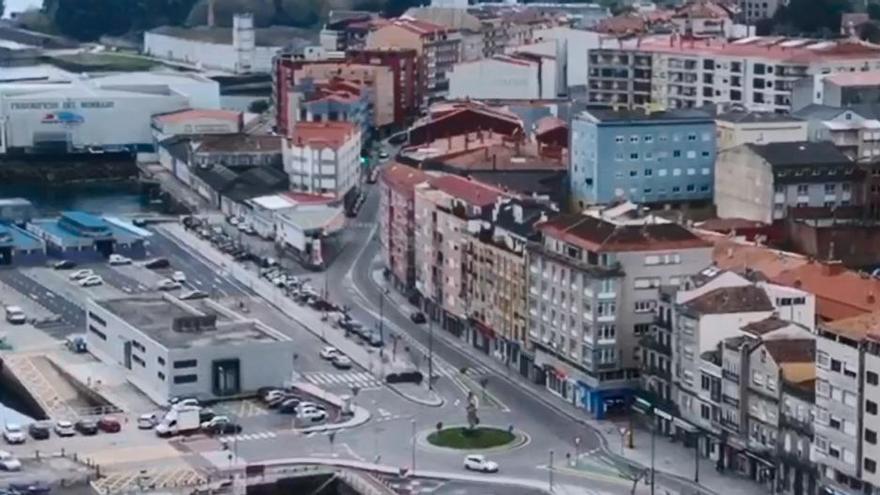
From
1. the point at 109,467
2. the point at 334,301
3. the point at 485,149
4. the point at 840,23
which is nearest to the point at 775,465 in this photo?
the point at 109,467

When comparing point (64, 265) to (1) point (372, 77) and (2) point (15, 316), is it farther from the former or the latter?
(1) point (372, 77)

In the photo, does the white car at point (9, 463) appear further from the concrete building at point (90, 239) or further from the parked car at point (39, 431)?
the concrete building at point (90, 239)

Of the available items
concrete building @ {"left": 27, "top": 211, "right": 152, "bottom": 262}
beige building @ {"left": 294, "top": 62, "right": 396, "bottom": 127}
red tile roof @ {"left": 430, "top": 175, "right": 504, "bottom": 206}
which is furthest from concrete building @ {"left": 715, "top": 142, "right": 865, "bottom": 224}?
beige building @ {"left": 294, "top": 62, "right": 396, "bottom": 127}

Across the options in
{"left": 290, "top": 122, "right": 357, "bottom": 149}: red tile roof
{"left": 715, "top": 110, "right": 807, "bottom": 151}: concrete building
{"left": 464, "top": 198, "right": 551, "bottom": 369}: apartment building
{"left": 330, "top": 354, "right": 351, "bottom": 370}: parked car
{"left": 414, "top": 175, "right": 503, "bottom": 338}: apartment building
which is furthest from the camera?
{"left": 290, "top": 122, "right": 357, "bottom": 149}: red tile roof

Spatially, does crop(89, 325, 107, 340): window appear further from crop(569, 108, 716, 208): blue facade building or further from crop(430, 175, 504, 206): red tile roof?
crop(569, 108, 716, 208): blue facade building

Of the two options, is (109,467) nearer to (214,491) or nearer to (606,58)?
(214,491)

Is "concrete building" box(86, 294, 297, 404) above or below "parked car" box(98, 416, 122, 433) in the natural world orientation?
above

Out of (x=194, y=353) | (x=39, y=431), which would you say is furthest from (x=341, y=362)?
(x=39, y=431)
